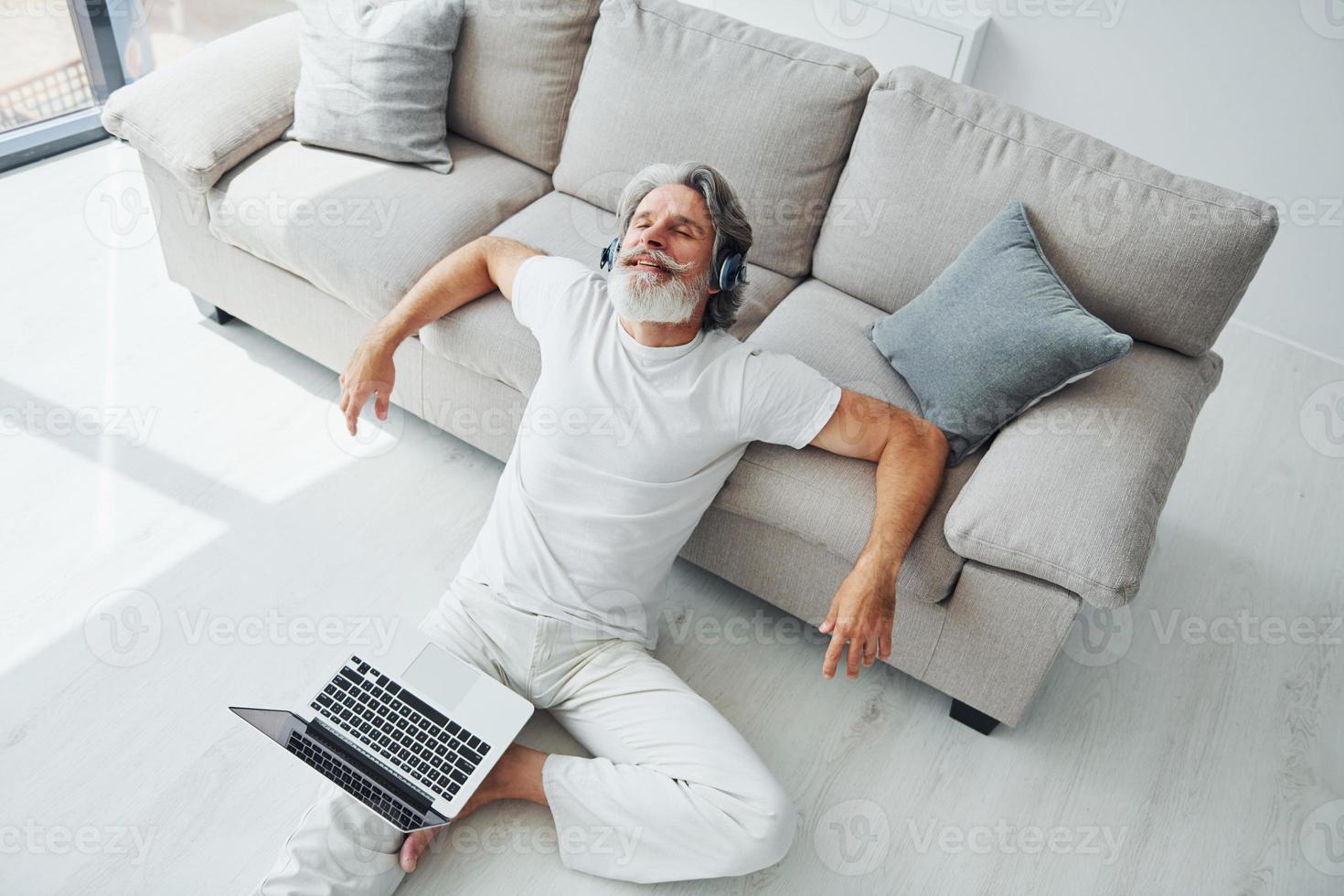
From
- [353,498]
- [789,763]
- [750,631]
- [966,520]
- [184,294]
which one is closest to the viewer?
[966,520]

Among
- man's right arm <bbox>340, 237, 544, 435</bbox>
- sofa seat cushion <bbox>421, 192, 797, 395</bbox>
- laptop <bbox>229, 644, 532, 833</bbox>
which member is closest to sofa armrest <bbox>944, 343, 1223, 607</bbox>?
sofa seat cushion <bbox>421, 192, 797, 395</bbox>

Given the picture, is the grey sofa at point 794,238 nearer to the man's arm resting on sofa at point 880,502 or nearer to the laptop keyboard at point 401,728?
the man's arm resting on sofa at point 880,502

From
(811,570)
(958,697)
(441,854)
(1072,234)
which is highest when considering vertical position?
(1072,234)

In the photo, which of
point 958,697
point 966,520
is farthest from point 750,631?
point 966,520

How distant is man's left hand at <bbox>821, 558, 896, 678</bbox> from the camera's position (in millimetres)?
1707

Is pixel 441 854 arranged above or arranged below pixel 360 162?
below

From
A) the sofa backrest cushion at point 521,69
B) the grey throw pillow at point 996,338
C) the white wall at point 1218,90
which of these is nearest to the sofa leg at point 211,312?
the sofa backrest cushion at point 521,69

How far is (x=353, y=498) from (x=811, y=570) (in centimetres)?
109

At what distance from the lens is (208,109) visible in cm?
240

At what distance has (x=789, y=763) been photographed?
6.39 ft

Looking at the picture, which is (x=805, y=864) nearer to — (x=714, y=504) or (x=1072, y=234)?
(x=714, y=504)

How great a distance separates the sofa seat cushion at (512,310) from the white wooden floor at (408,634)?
40 centimetres

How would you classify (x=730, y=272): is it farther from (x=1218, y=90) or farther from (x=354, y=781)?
(x=1218, y=90)

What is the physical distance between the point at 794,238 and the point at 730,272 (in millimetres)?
555
